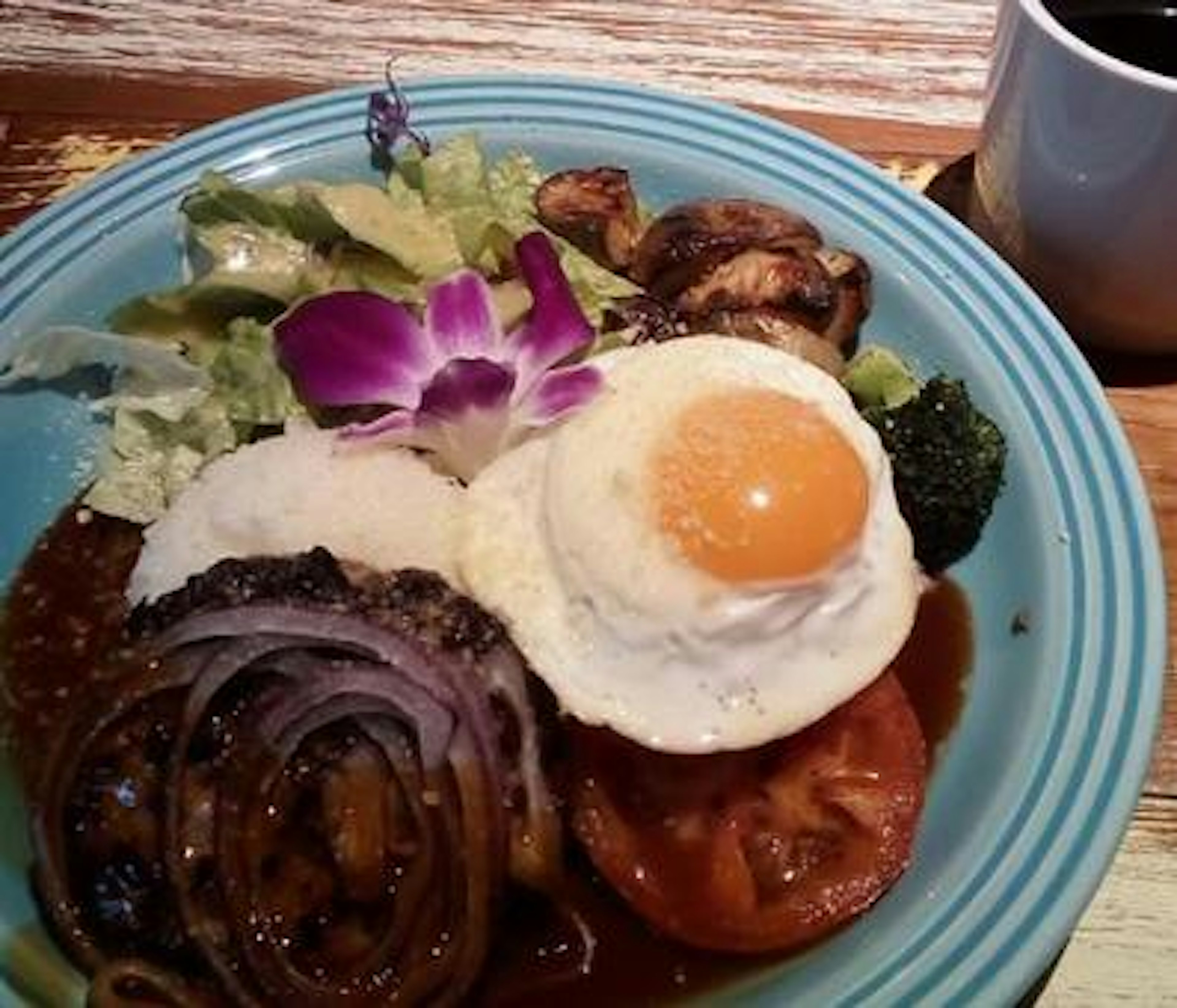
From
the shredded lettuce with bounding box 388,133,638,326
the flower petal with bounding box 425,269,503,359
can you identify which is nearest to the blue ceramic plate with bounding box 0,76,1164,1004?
the shredded lettuce with bounding box 388,133,638,326

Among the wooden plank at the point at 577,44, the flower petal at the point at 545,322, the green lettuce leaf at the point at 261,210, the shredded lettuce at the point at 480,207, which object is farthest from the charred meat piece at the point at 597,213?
the wooden plank at the point at 577,44

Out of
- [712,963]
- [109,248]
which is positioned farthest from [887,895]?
[109,248]

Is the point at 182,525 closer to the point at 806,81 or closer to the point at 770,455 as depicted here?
the point at 770,455

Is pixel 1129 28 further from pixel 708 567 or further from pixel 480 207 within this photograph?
pixel 708 567

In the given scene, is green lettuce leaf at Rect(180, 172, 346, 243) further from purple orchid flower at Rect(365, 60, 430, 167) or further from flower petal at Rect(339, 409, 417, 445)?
flower petal at Rect(339, 409, 417, 445)

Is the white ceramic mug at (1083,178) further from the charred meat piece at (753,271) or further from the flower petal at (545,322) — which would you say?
the flower petal at (545,322)

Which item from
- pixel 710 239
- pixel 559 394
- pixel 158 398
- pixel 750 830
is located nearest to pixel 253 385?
pixel 158 398

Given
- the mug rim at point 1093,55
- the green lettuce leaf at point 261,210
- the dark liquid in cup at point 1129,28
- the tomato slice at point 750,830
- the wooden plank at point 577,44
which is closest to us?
the tomato slice at point 750,830
